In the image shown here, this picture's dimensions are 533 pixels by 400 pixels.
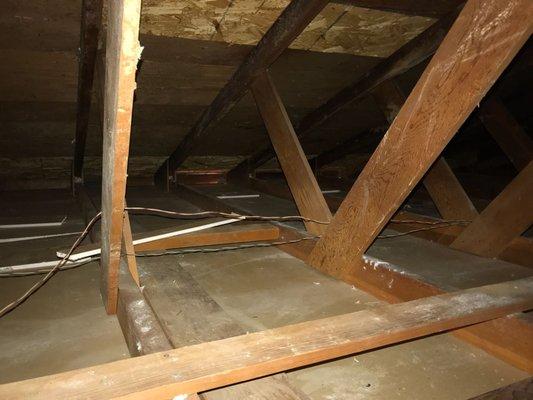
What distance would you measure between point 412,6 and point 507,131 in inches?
74.4

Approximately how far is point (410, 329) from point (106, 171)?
3.59 ft

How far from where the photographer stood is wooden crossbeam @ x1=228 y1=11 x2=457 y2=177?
2.59 m

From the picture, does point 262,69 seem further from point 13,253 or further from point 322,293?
point 13,253

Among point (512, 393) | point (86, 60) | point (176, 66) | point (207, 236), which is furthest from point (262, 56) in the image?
point (512, 393)

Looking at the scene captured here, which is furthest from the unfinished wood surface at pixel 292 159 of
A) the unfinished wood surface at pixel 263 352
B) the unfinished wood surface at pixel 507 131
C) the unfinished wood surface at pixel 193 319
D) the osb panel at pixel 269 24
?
the unfinished wood surface at pixel 507 131

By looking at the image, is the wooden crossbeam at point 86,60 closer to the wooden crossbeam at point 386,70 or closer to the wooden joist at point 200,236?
the wooden joist at point 200,236

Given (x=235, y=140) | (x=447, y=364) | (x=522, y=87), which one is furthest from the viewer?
(x=235, y=140)

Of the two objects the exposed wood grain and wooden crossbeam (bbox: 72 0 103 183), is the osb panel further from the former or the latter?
the exposed wood grain

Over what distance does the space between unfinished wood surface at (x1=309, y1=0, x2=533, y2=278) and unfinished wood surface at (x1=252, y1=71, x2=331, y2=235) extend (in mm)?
436

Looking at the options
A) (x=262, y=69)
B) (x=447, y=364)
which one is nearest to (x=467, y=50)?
(x=447, y=364)

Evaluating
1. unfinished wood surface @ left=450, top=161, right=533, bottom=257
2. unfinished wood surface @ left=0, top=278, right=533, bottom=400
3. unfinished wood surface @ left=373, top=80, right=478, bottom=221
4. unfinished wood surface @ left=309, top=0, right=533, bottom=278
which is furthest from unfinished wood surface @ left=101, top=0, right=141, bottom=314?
unfinished wood surface @ left=373, top=80, right=478, bottom=221

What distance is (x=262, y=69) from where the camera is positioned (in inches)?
101

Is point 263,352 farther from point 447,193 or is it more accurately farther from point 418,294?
point 447,193

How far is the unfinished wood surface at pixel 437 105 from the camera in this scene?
3.71 ft
